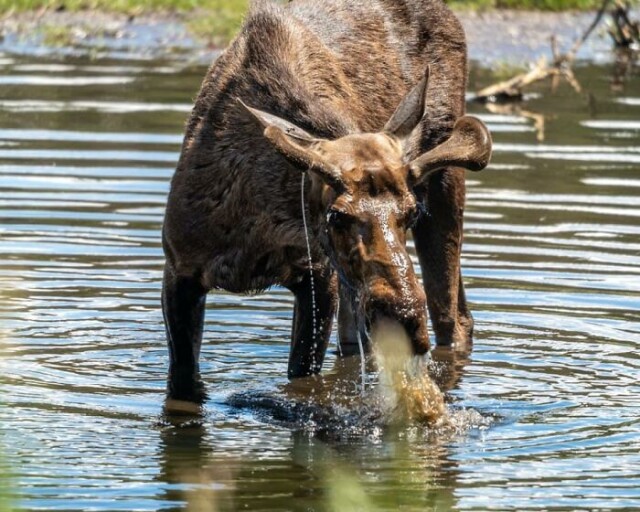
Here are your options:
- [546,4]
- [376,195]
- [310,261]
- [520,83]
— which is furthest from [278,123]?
[546,4]

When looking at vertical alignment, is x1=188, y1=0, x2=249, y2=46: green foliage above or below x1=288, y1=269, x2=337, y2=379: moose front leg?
above

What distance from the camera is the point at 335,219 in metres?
7.10

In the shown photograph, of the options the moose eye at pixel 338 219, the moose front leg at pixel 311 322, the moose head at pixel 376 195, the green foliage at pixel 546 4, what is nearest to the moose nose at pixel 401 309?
the moose head at pixel 376 195

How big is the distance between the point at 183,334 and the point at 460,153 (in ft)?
6.38

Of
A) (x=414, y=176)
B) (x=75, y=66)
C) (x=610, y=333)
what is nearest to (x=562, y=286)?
(x=610, y=333)

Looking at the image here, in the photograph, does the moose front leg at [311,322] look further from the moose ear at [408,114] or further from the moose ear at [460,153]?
the moose ear at [460,153]

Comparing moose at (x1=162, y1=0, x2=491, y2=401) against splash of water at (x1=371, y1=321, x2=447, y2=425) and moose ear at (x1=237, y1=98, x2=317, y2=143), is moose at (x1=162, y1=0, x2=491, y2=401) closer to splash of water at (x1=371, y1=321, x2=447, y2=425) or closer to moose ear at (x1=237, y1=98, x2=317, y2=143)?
moose ear at (x1=237, y1=98, x2=317, y2=143)

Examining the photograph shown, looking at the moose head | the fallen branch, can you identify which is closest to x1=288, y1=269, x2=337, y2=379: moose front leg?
the moose head

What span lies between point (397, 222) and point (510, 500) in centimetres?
117

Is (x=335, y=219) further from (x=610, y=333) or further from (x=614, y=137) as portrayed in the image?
(x=614, y=137)

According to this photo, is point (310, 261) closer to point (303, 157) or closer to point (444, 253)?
point (303, 157)

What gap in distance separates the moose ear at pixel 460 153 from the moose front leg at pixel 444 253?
2.46 metres

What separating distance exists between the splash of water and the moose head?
0.94ft

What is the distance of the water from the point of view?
23.6ft
